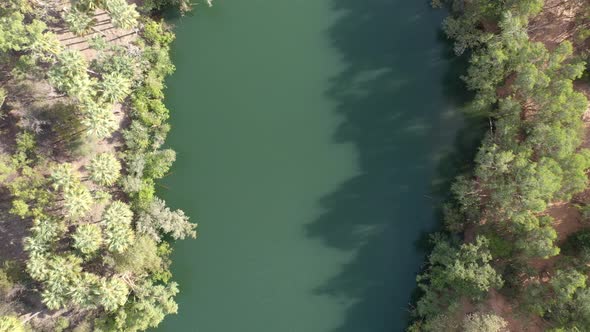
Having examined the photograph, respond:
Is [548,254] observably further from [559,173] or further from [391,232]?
[391,232]

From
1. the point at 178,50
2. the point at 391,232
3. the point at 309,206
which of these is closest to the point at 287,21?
the point at 178,50

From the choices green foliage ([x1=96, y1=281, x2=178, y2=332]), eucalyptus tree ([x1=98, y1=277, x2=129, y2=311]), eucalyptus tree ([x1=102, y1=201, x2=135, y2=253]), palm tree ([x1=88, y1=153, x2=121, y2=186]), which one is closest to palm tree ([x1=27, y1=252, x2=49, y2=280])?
eucalyptus tree ([x1=98, y1=277, x2=129, y2=311])

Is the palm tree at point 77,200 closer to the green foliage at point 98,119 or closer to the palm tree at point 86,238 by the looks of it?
the palm tree at point 86,238

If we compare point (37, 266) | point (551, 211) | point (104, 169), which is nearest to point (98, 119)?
point (104, 169)

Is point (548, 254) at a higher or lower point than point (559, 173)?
lower

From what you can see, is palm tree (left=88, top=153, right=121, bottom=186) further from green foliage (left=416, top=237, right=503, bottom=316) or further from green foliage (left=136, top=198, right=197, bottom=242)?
green foliage (left=416, top=237, right=503, bottom=316)
